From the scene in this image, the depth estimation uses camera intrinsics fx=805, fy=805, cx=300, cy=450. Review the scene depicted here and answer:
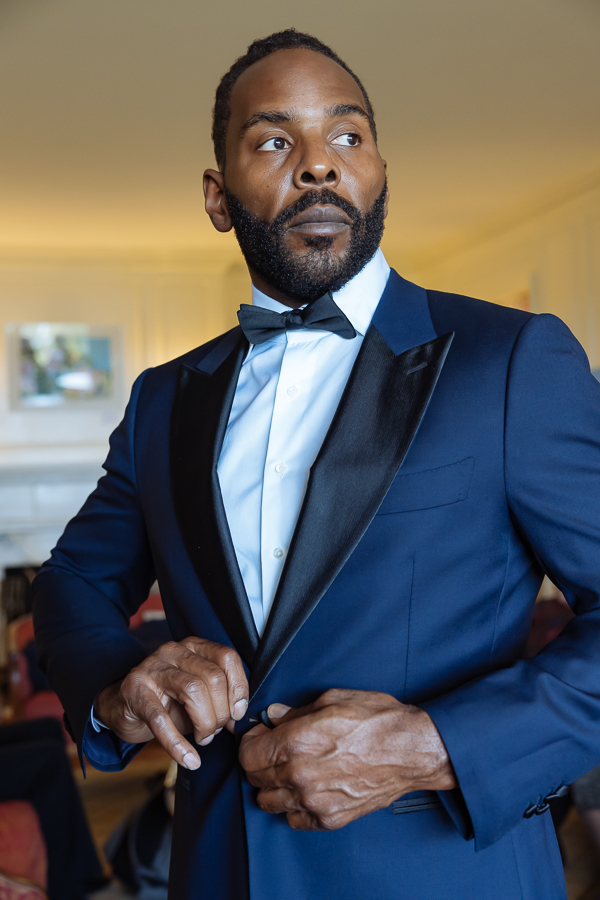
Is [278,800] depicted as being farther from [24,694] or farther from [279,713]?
[24,694]

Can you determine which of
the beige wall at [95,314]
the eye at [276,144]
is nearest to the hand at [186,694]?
the eye at [276,144]

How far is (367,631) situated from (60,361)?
709 centimetres

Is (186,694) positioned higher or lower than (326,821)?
higher

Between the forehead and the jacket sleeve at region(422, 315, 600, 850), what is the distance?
0.47 meters

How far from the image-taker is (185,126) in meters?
4.61

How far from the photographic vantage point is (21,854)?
296 centimetres

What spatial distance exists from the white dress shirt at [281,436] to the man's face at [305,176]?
0.06 meters

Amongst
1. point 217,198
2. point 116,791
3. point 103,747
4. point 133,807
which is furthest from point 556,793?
point 116,791

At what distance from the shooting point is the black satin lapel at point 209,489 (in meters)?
1.04

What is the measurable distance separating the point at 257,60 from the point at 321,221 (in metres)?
0.33

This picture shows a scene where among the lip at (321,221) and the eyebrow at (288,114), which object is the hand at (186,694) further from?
the eyebrow at (288,114)

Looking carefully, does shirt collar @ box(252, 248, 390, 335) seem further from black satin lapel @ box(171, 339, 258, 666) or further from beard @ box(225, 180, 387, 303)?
black satin lapel @ box(171, 339, 258, 666)

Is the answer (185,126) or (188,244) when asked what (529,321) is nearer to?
(185,126)

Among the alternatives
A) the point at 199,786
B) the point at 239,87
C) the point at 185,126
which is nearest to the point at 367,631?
the point at 199,786
